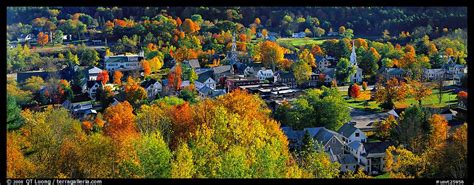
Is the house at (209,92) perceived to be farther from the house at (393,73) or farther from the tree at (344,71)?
the house at (393,73)

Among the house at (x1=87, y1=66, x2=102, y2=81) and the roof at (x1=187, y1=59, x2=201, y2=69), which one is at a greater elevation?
the roof at (x1=187, y1=59, x2=201, y2=69)

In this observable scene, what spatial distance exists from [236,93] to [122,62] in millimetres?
5311

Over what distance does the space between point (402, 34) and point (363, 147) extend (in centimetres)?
812

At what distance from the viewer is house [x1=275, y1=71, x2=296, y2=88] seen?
1139cm

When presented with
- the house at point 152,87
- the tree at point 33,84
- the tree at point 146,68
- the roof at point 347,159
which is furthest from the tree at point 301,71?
the tree at point 33,84

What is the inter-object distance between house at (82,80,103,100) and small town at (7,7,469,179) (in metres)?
0.03

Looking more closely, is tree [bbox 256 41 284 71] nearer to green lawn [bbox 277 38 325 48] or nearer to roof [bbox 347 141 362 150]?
green lawn [bbox 277 38 325 48]

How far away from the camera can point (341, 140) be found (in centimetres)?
698

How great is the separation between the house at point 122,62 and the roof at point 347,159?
7.31m

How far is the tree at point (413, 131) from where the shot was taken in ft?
21.0

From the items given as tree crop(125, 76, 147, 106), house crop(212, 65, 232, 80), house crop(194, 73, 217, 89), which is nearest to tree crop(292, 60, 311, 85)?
house crop(212, 65, 232, 80)
